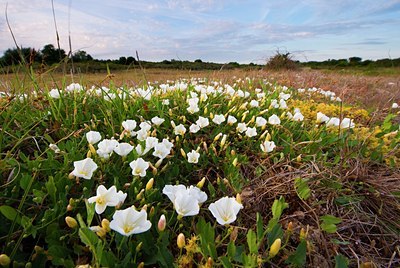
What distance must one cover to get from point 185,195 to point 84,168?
0.63m

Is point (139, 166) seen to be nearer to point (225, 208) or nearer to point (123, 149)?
point (123, 149)

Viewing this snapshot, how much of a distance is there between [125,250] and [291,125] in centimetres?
215

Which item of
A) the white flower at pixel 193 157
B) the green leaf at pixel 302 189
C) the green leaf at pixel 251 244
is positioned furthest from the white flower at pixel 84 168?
the green leaf at pixel 302 189

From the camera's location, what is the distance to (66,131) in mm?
2506

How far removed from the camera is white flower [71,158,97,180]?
5.38ft

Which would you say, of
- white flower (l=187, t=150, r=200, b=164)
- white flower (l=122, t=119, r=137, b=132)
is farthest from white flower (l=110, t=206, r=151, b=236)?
white flower (l=122, t=119, r=137, b=132)

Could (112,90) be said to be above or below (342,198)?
above

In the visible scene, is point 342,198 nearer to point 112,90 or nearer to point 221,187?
point 221,187

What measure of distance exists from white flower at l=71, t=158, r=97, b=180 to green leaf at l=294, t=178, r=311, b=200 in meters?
1.21

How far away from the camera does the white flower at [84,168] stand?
1.64 meters

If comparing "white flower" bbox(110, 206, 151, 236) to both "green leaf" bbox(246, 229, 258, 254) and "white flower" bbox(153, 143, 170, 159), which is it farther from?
"white flower" bbox(153, 143, 170, 159)

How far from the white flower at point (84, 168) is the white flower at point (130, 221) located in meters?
0.49

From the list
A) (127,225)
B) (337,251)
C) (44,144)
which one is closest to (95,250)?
(127,225)

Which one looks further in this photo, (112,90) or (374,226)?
(112,90)
